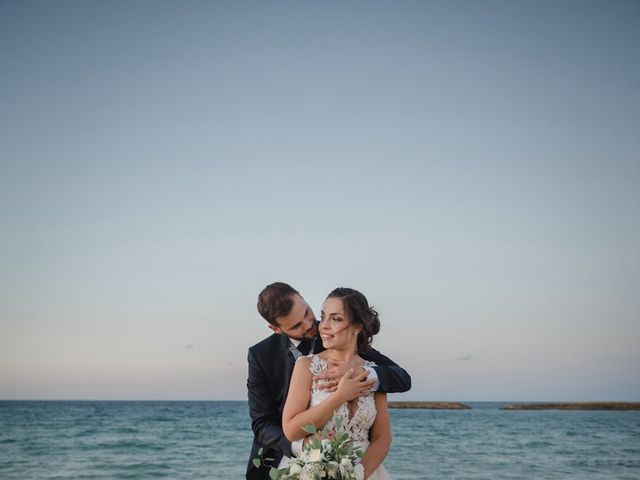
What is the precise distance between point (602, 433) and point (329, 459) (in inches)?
1325

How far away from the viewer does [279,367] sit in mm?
4293

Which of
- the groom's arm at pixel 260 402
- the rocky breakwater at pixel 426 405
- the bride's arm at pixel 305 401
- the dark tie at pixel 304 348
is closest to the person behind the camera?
the bride's arm at pixel 305 401

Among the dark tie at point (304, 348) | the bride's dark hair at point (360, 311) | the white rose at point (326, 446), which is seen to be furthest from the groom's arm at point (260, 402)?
the white rose at point (326, 446)

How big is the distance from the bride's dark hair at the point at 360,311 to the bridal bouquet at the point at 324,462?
64 cm

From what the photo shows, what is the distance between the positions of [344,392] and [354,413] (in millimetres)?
244

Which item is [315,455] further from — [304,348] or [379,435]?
[304,348]

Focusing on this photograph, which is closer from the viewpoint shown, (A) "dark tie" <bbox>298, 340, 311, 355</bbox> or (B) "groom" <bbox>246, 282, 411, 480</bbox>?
(B) "groom" <bbox>246, 282, 411, 480</bbox>

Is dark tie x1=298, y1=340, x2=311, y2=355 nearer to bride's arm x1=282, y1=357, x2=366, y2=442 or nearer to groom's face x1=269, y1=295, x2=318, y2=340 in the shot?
groom's face x1=269, y1=295, x2=318, y2=340

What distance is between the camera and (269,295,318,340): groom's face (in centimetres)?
410

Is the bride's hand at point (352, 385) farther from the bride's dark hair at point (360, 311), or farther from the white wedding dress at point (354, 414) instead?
the bride's dark hair at point (360, 311)

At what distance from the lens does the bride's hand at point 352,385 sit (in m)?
3.74

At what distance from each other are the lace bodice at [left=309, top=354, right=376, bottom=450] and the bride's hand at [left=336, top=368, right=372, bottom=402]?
0.10 metres

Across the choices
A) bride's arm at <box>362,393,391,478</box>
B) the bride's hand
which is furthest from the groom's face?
bride's arm at <box>362,393,391,478</box>

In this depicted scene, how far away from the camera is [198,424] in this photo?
3731 centimetres
